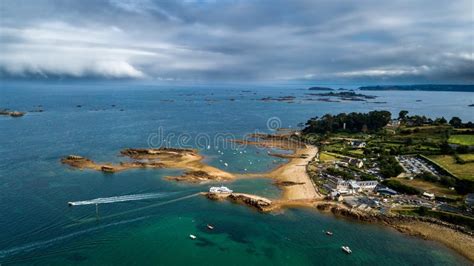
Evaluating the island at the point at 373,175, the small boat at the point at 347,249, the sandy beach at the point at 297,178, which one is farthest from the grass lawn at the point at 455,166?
the small boat at the point at 347,249

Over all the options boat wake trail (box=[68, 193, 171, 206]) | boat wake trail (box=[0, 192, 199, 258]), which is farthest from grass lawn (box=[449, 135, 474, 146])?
boat wake trail (box=[68, 193, 171, 206])

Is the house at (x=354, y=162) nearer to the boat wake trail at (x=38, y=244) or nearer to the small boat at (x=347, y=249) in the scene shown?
the small boat at (x=347, y=249)

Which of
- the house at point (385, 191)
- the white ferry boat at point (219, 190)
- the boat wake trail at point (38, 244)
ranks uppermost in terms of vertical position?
the house at point (385, 191)

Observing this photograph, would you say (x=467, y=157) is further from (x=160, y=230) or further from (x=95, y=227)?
(x=95, y=227)

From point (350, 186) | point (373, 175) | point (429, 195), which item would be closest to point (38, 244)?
point (350, 186)

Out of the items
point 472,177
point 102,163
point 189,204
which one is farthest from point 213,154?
point 472,177

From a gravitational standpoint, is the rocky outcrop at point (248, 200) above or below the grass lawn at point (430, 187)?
below
